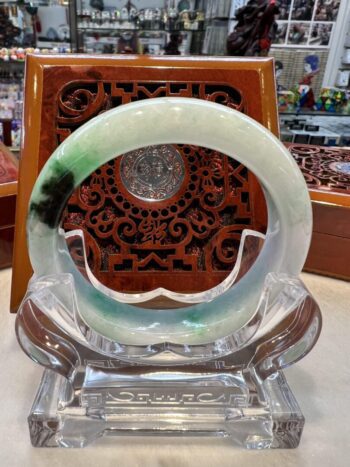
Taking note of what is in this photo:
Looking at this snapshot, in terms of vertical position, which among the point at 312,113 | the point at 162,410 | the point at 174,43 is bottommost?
the point at 162,410

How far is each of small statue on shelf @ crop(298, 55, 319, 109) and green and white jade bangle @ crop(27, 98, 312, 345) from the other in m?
1.25

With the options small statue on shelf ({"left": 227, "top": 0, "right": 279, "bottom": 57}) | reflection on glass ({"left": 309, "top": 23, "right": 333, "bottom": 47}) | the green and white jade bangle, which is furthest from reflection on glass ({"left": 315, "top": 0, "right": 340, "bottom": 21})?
the green and white jade bangle

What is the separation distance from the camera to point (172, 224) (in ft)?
2.28

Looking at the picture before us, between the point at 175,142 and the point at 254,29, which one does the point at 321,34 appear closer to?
the point at 254,29

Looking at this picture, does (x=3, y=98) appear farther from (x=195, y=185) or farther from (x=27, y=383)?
(x=27, y=383)

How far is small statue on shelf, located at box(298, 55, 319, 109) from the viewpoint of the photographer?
157 centimetres

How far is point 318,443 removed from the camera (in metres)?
0.51

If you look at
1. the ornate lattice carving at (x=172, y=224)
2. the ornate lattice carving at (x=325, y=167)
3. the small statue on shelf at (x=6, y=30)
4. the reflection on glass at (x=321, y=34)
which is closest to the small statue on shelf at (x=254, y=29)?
the ornate lattice carving at (x=325, y=167)

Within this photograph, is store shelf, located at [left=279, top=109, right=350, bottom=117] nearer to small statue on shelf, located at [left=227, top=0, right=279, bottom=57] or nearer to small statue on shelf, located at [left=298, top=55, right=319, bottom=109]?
small statue on shelf, located at [left=298, top=55, right=319, bottom=109]

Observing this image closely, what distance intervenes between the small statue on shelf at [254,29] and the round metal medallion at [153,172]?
677 mm

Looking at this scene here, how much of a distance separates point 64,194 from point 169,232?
29 cm

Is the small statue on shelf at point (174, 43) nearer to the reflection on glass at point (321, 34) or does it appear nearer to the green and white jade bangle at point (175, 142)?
the reflection on glass at point (321, 34)

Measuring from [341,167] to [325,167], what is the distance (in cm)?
4

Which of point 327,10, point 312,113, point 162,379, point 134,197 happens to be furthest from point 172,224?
point 327,10
